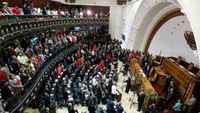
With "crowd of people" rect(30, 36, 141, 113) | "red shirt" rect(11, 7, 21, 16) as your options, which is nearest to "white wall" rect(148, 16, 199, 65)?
"crowd of people" rect(30, 36, 141, 113)

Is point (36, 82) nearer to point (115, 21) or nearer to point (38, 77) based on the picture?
point (38, 77)

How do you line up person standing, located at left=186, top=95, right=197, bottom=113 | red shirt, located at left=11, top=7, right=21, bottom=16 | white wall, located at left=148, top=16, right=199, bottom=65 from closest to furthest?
person standing, located at left=186, top=95, right=197, bottom=113 < red shirt, located at left=11, top=7, right=21, bottom=16 < white wall, located at left=148, top=16, right=199, bottom=65

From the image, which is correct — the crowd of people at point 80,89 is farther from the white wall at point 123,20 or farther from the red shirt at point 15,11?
the white wall at point 123,20

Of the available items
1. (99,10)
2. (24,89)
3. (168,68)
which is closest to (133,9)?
(99,10)

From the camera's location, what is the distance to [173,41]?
68.5 feet

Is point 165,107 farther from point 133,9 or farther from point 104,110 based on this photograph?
point 133,9

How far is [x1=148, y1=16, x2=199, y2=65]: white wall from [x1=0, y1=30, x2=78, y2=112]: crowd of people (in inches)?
292

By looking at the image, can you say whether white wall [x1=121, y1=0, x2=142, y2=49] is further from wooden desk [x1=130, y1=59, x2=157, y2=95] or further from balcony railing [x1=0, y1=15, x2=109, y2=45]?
wooden desk [x1=130, y1=59, x2=157, y2=95]

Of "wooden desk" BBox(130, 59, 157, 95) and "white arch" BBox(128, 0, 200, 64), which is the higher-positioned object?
"white arch" BBox(128, 0, 200, 64)

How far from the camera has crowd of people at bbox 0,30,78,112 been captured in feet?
32.1

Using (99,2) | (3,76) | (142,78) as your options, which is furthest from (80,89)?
(99,2)

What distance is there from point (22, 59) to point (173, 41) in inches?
460

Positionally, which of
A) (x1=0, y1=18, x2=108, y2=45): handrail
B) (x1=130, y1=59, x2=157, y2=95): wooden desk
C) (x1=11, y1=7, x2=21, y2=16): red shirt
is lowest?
(x1=130, y1=59, x2=157, y2=95): wooden desk

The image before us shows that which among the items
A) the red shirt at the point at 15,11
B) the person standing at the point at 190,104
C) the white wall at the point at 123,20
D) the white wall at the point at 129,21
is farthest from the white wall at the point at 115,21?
the person standing at the point at 190,104
